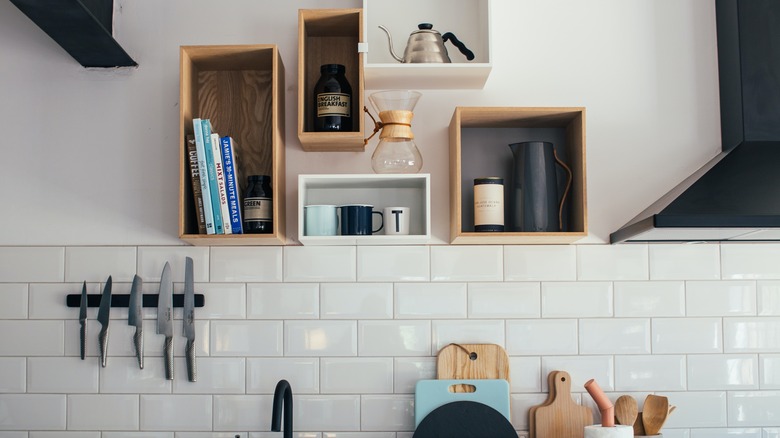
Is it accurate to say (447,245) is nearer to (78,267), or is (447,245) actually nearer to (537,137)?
(537,137)

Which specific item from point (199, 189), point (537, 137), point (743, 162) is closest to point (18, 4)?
point (199, 189)

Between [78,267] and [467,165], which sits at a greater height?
[467,165]

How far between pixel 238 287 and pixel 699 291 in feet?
4.40

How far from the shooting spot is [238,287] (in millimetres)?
2326

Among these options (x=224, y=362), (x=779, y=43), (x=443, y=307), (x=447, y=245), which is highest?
(x=779, y=43)

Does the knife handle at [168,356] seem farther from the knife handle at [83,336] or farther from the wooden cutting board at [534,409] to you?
the wooden cutting board at [534,409]

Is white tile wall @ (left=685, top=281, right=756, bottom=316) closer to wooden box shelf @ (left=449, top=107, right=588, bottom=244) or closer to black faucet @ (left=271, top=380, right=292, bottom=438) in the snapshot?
wooden box shelf @ (left=449, top=107, right=588, bottom=244)

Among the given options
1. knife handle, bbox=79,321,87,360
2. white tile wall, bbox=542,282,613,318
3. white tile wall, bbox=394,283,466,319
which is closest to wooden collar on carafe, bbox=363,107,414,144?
white tile wall, bbox=394,283,466,319

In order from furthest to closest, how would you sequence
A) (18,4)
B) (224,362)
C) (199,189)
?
(224,362), (199,189), (18,4)

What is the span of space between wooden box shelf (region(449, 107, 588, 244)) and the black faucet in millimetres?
612

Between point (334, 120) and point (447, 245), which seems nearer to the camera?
point (334, 120)

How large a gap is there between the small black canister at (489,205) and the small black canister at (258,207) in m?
0.56

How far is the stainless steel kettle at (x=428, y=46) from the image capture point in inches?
86.4

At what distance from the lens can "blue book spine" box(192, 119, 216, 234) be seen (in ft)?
6.96
